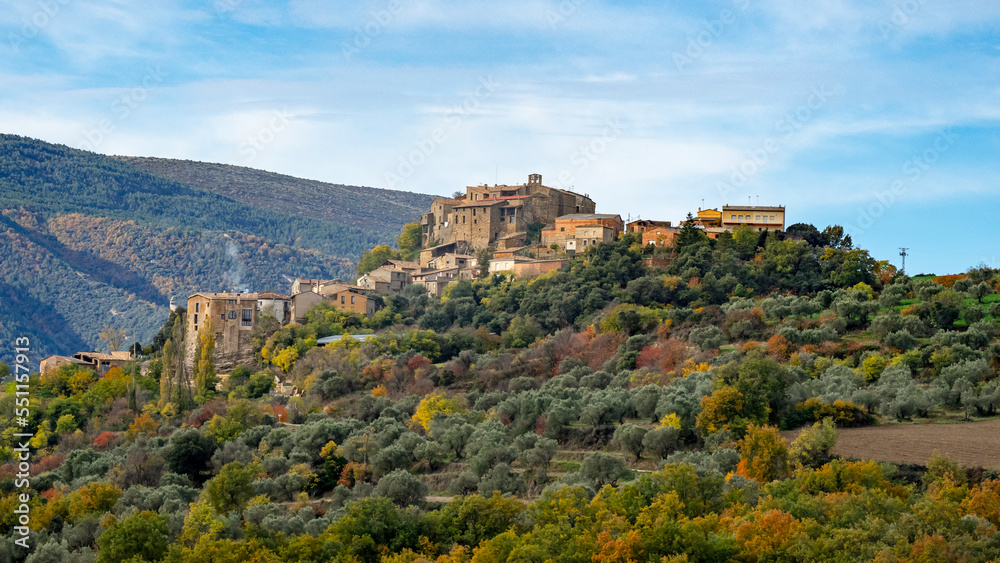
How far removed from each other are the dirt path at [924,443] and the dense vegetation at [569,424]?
123 centimetres

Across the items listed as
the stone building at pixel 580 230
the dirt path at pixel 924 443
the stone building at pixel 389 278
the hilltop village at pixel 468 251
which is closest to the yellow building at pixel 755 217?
the hilltop village at pixel 468 251

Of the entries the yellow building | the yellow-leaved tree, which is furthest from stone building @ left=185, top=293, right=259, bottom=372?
the yellow building

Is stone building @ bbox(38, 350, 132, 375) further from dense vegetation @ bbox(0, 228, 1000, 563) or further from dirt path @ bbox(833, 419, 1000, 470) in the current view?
dirt path @ bbox(833, 419, 1000, 470)

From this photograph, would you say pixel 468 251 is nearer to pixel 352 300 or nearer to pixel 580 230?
pixel 580 230

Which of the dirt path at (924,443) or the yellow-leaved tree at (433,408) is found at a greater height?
the dirt path at (924,443)

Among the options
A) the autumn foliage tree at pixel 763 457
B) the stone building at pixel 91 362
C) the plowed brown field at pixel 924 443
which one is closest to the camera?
the autumn foliage tree at pixel 763 457

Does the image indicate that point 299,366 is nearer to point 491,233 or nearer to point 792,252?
point 491,233

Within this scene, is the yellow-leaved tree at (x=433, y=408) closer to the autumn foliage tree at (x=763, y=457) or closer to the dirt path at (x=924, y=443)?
the autumn foliage tree at (x=763, y=457)

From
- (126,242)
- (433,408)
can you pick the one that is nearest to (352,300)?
(433,408)

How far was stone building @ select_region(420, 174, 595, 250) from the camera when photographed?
89500 mm

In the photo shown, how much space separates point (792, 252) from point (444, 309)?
66.4 ft

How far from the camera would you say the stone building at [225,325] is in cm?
7488

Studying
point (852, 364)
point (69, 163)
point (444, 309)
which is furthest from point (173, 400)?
point (69, 163)

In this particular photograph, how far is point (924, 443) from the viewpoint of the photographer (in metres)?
46.8
